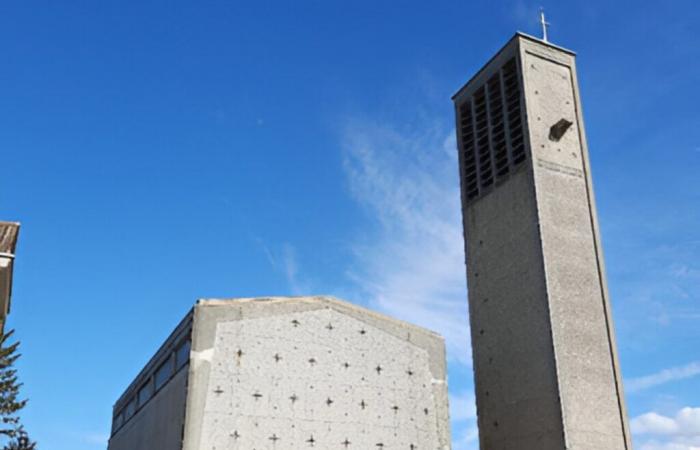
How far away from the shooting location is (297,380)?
1666 centimetres

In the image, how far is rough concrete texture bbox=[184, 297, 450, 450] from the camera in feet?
51.8

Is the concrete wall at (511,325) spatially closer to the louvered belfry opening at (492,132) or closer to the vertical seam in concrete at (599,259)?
the louvered belfry opening at (492,132)

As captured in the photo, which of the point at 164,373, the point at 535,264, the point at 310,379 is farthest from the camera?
the point at 535,264

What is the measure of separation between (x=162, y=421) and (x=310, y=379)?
3820 millimetres

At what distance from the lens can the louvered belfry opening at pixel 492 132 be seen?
25.5 meters

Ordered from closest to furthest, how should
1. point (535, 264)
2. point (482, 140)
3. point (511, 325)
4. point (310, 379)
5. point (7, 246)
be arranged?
point (7, 246) < point (310, 379) < point (535, 264) < point (511, 325) < point (482, 140)

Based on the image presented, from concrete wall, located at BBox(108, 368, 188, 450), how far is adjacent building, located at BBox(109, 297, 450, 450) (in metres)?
0.05

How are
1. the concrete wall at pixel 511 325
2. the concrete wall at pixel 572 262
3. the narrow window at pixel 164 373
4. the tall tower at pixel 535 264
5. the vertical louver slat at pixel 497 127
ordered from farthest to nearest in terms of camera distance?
1. the vertical louver slat at pixel 497 127
2. the concrete wall at pixel 511 325
3. the tall tower at pixel 535 264
4. the concrete wall at pixel 572 262
5. the narrow window at pixel 164 373

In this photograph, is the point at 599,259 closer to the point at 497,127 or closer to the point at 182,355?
the point at 497,127

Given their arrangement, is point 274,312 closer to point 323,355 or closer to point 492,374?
point 323,355

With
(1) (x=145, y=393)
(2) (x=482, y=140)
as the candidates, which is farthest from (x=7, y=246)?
(2) (x=482, y=140)

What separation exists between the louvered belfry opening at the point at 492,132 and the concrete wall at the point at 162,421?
44.4 ft

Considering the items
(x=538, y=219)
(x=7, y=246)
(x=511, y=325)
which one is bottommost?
(x=7, y=246)

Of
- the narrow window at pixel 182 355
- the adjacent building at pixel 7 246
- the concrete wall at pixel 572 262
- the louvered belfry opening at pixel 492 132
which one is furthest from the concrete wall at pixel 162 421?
the louvered belfry opening at pixel 492 132
